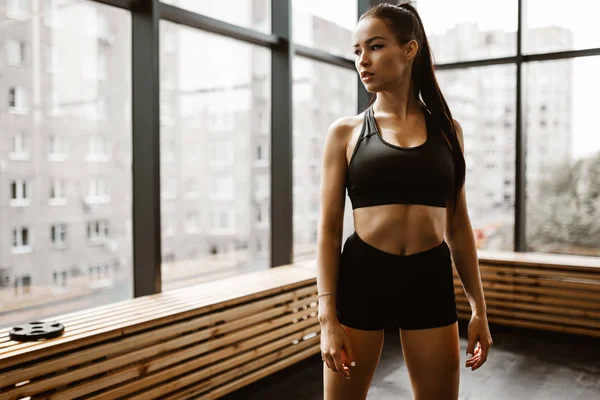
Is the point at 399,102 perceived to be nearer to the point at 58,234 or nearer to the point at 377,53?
the point at 377,53

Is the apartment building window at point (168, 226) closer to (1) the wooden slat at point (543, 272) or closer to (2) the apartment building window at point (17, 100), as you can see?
(2) the apartment building window at point (17, 100)

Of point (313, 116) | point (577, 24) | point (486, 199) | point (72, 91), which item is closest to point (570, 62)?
point (577, 24)

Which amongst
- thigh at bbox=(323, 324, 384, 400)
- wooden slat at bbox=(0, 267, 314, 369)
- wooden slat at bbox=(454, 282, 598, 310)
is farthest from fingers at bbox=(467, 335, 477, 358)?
wooden slat at bbox=(454, 282, 598, 310)

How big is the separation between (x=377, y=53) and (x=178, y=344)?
6.22 feet

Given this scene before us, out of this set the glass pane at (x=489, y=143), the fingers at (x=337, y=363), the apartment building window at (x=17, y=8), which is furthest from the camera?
the glass pane at (x=489, y=143)

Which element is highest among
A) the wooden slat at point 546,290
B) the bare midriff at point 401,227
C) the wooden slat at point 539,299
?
the bare midriff at point 401,227

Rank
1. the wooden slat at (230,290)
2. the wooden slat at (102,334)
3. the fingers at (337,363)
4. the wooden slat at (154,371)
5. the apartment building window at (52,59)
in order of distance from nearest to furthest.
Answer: the fingers at (337,363) → the wooden slat at (102,334) → the wooden slat at (154,371) → the apartment building window at (52,59) → the wooden slat at (230,290)

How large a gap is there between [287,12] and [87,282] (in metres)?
→ 2.22

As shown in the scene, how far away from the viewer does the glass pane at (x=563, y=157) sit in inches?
185

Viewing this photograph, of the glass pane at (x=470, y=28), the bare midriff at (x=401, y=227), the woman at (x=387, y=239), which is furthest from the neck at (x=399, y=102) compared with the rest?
the glass pane at (x=470, y=28)

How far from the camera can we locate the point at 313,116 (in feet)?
15.2

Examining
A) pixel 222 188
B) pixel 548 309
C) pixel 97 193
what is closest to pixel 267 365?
pixel 222 188

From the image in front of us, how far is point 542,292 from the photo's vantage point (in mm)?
4535

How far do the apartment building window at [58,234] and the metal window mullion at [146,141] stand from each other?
44cm
